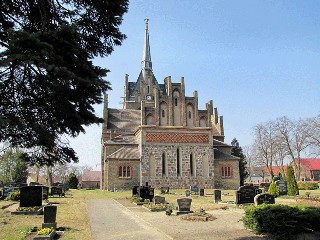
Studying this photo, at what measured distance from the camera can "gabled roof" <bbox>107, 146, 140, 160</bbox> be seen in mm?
41688

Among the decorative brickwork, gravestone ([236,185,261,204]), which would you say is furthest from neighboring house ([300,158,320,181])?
gravestone ([236,185,261,204])

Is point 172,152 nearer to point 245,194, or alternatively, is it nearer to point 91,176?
point 245,194

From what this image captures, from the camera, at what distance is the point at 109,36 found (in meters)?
7.93

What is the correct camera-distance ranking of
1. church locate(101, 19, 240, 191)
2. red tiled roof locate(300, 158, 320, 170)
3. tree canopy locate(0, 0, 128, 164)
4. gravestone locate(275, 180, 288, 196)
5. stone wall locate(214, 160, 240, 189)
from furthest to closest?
red tiled roof locate(300, 158, 320, 170)
stone wall locate(214, 160, 240, 189)
church locate(101, 19, 240, 191)
gravestone locate(275, 180, 288, 196)
tree canopy locate(0, 0, 128, 164)

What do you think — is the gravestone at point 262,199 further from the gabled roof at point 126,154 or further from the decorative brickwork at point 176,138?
the gabled roof at point 126,154

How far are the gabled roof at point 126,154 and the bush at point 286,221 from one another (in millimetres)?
32058

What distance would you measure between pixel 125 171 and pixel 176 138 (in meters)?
7.89

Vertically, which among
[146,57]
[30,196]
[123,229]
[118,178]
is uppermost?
[146,57]

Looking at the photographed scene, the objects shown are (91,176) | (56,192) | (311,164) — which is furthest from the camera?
(311,164)

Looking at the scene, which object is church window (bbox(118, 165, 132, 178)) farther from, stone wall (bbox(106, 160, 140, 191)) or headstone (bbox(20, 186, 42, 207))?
headstone (bbox(20, 186, 42, 207))

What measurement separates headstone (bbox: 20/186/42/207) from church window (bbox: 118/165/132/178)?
24.0 metres

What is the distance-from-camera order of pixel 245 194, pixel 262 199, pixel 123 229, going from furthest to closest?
pixel 245 194 → pixel 262 199 → pixel 123 229

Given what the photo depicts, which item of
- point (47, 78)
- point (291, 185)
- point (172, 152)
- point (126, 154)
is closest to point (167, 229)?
point (47, 78)

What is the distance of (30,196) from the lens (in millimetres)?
17641
